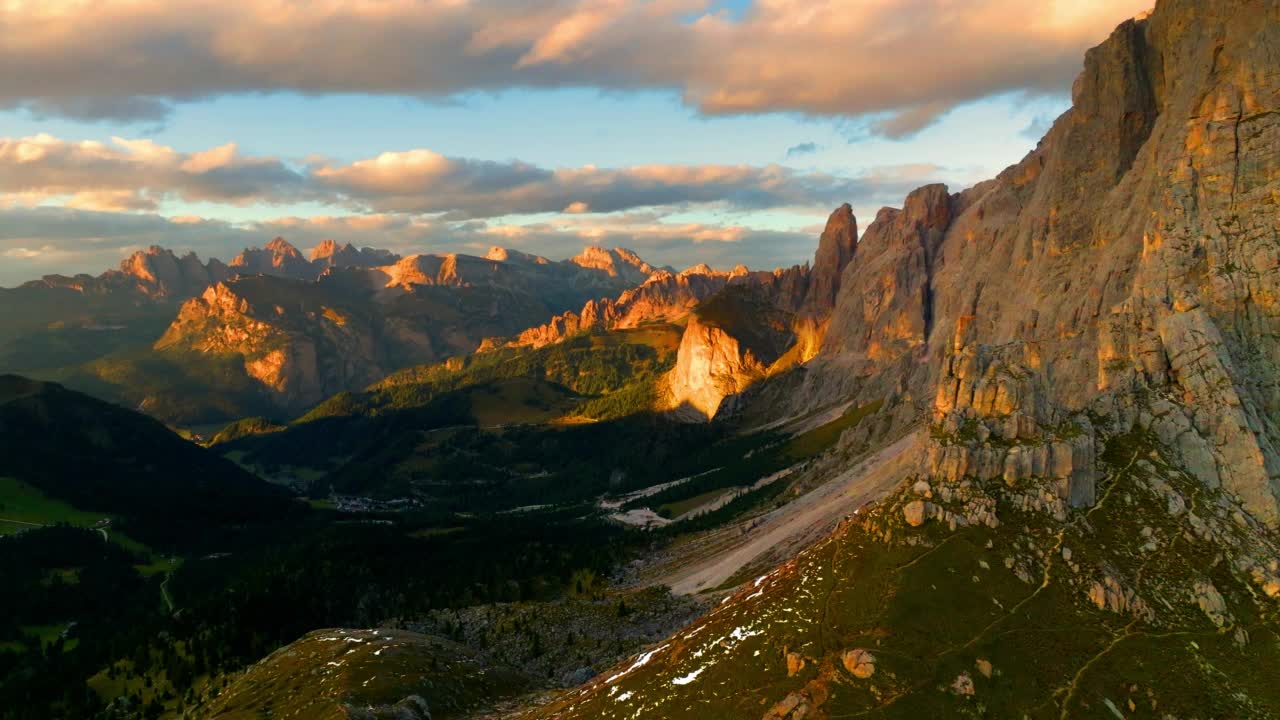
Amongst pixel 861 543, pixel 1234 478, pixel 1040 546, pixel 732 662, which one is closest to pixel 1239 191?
pixel 1234 478

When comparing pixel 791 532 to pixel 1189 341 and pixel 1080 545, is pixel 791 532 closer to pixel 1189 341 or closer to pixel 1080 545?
pixel 1189 341

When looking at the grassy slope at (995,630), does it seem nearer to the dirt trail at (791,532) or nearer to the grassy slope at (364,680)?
the grassy slope at (364,680)

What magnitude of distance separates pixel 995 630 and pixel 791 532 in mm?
108168

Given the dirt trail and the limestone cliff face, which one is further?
the dirt trail

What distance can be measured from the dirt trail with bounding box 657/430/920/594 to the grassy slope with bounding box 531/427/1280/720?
3265 inches

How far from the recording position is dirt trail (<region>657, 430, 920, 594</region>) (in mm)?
169125

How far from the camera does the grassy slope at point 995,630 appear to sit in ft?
211

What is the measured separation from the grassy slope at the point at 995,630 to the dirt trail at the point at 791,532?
82943 millimetres

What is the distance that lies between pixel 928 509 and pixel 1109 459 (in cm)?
2291

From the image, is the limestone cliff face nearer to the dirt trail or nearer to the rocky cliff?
the rocky cliff

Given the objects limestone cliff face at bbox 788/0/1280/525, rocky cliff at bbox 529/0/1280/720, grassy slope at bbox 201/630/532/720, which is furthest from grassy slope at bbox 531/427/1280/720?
grassy slope at bbox 201/630/532/720

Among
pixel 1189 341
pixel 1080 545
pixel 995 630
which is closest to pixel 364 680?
pixel 995 630

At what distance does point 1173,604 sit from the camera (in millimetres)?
72938

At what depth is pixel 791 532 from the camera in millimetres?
175625
